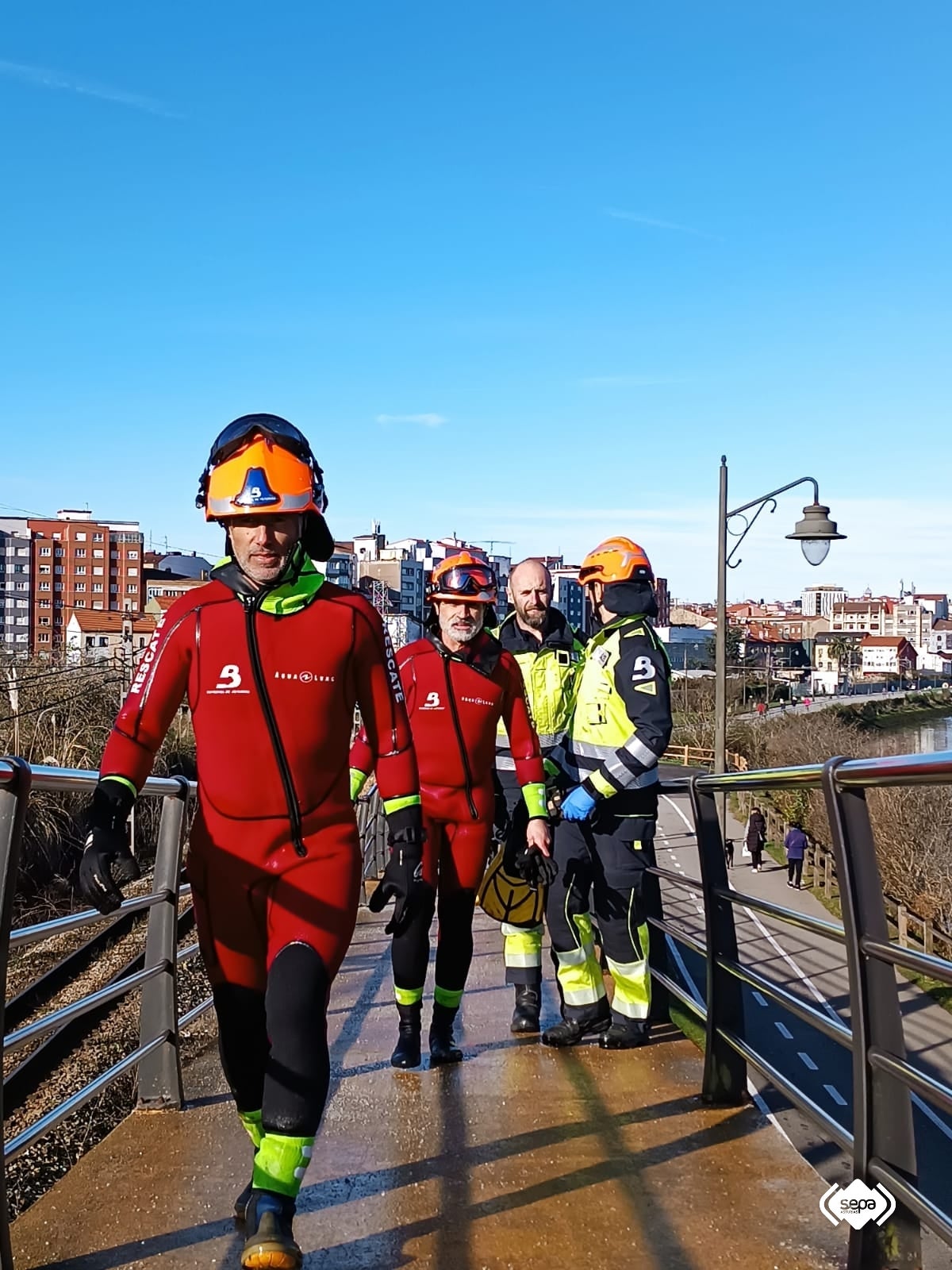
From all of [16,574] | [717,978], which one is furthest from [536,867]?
[16,574]

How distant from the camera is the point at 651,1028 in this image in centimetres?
566

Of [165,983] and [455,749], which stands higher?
[455,749]

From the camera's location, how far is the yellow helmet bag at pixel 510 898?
5672 mm

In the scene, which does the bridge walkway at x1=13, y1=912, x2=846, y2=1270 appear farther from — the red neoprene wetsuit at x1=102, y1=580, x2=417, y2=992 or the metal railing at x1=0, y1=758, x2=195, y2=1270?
the red neoprene wetsuit at x1=102, y1=580, x2=417, y2=992

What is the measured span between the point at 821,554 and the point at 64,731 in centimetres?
1704

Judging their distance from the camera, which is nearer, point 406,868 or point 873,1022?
point 873,1022

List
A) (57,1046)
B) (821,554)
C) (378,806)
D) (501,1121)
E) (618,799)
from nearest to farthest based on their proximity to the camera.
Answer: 1. (501,1121)
2. (618,799)
3. (57,1046)
4. (378,806)
5. (821,554)

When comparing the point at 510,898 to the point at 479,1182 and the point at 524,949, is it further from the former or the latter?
the point at 479,1182

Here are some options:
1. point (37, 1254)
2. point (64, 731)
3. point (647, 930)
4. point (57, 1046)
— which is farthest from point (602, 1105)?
point (64, 731)

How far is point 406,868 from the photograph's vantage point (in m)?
3.57

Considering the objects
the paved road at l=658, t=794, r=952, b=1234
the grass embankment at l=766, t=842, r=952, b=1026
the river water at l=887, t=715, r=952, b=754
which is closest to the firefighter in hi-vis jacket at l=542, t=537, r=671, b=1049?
the paved road at l=658, t=794, r=952, b=1234

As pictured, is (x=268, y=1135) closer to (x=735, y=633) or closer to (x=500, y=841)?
(x=500, y=841)

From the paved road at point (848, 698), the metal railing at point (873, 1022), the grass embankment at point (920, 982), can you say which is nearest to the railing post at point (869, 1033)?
the metal railing at point (873, 1022)

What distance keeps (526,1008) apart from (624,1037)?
57cm
